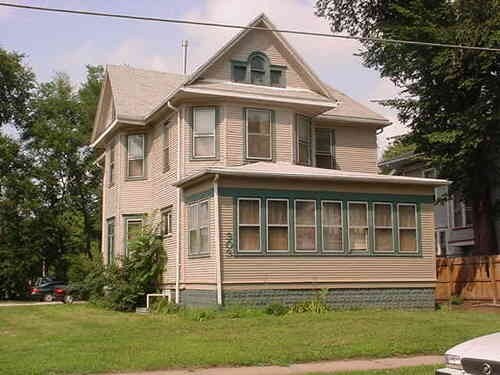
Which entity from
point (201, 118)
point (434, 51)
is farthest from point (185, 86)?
point (434, 51)

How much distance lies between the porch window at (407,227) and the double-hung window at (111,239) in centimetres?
1203

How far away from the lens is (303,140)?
1001 inches

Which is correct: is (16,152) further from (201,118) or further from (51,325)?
(51,325)

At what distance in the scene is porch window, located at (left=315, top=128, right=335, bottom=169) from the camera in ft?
90.1

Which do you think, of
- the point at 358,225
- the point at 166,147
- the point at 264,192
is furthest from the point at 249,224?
the point at 166,147

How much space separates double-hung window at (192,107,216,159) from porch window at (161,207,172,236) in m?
2.58

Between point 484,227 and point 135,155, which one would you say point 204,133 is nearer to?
point 135,155

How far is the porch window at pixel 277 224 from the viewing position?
68.5ft

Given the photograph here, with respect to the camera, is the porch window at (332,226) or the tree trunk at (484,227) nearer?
the porch window at (332,226)

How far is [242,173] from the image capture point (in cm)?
2011

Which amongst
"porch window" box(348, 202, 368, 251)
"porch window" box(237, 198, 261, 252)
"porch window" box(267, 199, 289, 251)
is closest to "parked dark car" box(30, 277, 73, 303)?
"porch window" box(237, 198, 261, 252)

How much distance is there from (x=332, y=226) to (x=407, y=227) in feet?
8.97

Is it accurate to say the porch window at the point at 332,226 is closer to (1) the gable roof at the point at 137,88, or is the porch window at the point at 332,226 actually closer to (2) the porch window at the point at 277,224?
(2) the porch window at the point at 277,224

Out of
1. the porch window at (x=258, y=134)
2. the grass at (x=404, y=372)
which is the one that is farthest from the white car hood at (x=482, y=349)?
the porch window at (x=258, y=134)
